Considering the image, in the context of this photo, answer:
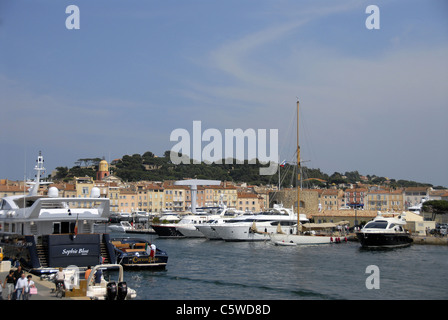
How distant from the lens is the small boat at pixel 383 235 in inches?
1879

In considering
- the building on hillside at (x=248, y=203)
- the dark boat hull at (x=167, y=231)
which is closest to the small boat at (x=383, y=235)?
the dark boat hull at (x=167, y=231)

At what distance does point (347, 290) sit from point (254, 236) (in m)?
31.5

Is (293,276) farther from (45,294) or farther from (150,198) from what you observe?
(150,198)

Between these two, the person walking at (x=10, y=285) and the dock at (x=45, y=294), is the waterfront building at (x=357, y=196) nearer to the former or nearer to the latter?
the dock at (x=45, y=294)

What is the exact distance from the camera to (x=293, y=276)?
3009 centimetres

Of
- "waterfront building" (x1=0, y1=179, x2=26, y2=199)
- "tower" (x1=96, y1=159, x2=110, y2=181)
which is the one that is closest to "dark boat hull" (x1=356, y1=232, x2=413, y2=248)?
"waterfront building" (x1=0, y1=179, x2=26, y2=199)

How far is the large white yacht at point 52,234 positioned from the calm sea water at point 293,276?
273cm

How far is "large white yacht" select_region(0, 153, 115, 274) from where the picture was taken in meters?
26.3

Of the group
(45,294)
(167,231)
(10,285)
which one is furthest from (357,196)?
(10,285)

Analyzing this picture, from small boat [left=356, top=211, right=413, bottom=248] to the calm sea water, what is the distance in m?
2.58

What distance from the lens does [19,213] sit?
2934 centimetres

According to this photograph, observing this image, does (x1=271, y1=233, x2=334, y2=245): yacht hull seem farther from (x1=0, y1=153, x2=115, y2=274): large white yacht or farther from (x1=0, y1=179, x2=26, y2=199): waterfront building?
(x1=0, y1=179, x2=26, y2=199): waterfront building
